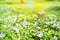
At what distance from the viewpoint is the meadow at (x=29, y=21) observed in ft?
5.88

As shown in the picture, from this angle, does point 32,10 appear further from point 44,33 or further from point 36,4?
point 44,33

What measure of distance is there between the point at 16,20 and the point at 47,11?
390 millimetres

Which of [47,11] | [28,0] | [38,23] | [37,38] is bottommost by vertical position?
[37,38]

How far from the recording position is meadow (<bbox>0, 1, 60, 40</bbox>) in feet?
5.88

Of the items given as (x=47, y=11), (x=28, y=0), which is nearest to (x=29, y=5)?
(x=28, y=0)

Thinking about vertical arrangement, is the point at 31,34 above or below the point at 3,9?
below

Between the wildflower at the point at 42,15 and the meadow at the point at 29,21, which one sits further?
the wildflower at the point at 42,15

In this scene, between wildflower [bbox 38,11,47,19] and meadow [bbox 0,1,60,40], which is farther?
wildflower [bbox 38,11,47,19]

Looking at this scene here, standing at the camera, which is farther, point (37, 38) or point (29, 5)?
point (29, 5)

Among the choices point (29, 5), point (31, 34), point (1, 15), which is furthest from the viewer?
point (29, 5)

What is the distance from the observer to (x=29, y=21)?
1.96 metres

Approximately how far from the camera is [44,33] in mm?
1835

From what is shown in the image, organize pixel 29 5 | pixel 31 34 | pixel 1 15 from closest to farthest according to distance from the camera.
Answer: pixel 31 34
pixel 1 15
pixel 29 5

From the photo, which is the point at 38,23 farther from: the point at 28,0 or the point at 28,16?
the point at 28,0
